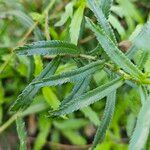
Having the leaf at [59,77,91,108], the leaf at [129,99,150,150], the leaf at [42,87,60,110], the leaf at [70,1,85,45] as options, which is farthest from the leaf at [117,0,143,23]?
the leaf at [129,99,150,150]

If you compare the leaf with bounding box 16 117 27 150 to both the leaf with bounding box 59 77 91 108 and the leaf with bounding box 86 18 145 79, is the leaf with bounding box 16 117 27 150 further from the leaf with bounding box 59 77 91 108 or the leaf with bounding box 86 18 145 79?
the leaf with bounding box 86 18 145 79

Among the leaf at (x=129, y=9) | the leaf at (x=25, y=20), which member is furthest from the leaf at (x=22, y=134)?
the leaf at (x=129, y=9)

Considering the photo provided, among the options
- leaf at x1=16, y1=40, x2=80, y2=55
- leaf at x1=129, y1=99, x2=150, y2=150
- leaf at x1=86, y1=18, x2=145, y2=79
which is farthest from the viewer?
leaf at x1=16, y1=40, x2=80, y2=55

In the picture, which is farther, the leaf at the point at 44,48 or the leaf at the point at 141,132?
the leaf at the point at 44,48

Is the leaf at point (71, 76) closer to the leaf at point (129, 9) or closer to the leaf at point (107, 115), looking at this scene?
the leaf at point (107, 115)

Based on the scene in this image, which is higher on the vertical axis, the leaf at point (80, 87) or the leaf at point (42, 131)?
the leaf at point (42, 131)

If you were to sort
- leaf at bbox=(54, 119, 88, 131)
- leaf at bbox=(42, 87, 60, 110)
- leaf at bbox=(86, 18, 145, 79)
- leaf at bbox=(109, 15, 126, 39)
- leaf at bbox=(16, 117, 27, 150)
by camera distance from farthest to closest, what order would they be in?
1. leaf at bbox=(54, 119, 88, 131)
2. leaf at bbox=(109, 15, 126, 39)
3. leaf at bbox=(42, 87, 60, 110)
4. leaf at bbox=(16, 117, 27, 150)
5. leaf at bbox=(86, 18, 145, 79)

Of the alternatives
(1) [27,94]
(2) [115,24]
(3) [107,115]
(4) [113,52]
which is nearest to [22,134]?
(1) [27,94]

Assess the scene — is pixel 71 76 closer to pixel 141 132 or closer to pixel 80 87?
pixel 80 87

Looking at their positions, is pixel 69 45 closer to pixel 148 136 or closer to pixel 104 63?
pixel 104 63

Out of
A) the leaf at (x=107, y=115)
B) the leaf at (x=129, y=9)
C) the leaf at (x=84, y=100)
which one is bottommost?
the leaf at (x=107, y=115)
